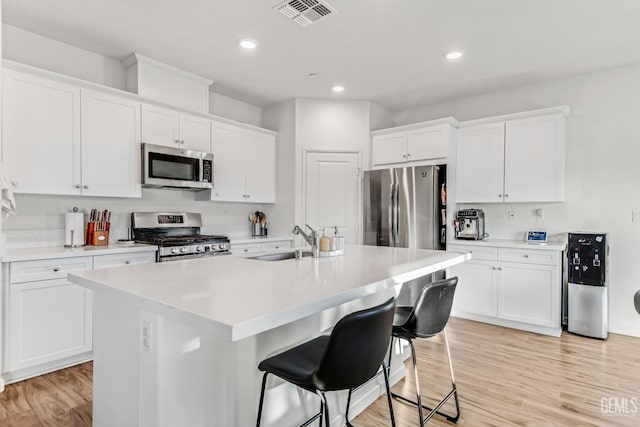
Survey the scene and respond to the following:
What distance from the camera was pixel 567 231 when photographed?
3791mm

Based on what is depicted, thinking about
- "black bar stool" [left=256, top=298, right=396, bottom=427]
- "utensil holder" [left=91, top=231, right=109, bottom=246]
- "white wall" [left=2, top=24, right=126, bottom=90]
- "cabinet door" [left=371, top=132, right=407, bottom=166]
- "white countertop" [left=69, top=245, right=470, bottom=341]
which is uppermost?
"white wall" [left=2, top=24, right=126, bottom=90]

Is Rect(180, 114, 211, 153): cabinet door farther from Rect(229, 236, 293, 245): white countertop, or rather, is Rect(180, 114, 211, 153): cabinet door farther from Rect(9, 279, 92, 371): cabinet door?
Rect(9, 279, 92, 371): cabinet door

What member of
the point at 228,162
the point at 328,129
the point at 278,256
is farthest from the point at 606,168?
the point at 228,162

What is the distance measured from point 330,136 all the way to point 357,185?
0.71 metres

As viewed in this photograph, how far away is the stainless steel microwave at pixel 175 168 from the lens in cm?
336

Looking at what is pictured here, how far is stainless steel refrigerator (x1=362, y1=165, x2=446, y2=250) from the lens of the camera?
399 cm

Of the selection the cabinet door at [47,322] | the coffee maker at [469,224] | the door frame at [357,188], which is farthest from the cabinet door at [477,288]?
the cabinet door at [47,322]

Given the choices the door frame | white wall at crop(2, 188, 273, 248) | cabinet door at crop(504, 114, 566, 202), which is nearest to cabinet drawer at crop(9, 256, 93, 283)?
white wall at crop(2, 188, 273, 248)

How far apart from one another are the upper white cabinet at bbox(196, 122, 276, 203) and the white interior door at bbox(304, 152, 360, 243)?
53 cm

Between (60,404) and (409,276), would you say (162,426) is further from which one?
(60,404)

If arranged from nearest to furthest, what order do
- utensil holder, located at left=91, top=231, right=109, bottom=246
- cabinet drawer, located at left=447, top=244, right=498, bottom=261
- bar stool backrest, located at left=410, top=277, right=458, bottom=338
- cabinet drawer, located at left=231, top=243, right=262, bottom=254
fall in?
bar stool backrest, located at left=410, top=277, right=458, bottom=338 < utensil holder, located at left=91, top=231, right=109, bottom=246 < cabinet drawer, located at left=447, top=244, right=498, bottom=261 < cabinet drawer, located at left=231, top=243, right=262, bottom=254

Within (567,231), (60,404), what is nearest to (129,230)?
(60,404)

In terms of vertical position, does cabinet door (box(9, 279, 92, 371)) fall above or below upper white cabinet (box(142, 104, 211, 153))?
below

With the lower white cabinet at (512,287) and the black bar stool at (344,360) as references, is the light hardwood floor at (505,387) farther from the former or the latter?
the black bar stool at (344,360)
